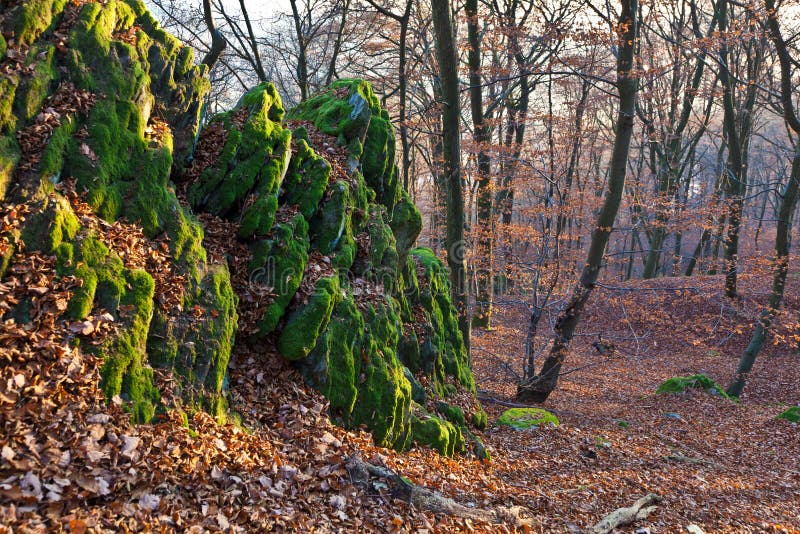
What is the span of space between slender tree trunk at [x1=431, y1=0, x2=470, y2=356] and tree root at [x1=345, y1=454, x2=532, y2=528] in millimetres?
5657

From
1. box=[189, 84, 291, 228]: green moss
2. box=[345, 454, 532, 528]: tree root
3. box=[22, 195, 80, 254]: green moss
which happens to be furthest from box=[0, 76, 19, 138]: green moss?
box=[345, 454, 532, 528]: tree root

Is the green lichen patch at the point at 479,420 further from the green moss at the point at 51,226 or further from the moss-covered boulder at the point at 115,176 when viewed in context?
the green moss at the point at 51,226

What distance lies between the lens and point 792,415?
11.0 m

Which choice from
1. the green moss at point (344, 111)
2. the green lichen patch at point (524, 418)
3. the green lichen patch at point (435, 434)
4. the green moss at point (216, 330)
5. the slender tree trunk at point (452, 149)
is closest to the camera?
the green moss at point (216, 330)

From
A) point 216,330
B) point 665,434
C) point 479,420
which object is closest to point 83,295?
point 216,330

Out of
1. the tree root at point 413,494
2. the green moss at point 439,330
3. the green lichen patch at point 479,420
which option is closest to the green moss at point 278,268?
the tree root at point 413,494

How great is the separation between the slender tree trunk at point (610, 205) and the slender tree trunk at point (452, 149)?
7.24 ft

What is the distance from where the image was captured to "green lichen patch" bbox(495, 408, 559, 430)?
9328 millimetres

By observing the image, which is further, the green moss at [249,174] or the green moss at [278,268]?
the green moss at [249,174]

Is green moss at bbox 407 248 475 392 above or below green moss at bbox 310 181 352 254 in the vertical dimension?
below

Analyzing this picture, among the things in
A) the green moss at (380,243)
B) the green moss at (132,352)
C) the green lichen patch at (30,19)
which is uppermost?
the green lichen patch at (30,19)

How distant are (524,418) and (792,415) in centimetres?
627

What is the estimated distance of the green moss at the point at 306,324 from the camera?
577 cm

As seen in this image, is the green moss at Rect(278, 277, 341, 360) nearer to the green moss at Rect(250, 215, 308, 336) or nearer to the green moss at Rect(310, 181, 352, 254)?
the green moss at Rect(250, 215, 308, 336)
